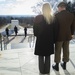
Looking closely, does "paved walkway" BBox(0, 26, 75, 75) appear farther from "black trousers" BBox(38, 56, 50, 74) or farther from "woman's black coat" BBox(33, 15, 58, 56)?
"woman's black coat" BBox(33, 15, 58, 56)

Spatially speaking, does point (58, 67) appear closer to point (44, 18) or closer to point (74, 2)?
point (44, 18)

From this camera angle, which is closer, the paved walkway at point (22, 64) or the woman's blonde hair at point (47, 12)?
the woman's blonde hair at point (47, 12)

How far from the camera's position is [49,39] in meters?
3.17

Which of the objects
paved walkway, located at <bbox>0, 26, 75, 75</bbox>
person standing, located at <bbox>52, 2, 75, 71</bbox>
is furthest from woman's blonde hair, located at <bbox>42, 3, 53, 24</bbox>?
paved walkway, located at <bbox>0, 26, 75, 75</bbox>

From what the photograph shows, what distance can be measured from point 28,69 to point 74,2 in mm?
5498

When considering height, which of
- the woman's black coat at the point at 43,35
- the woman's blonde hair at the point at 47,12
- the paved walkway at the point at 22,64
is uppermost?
the woman's blonde hair at the point at 47,12

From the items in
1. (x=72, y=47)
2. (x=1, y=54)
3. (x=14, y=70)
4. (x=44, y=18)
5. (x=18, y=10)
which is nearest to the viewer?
(x=44, y=18)

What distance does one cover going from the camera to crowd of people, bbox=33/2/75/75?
3.13 meters

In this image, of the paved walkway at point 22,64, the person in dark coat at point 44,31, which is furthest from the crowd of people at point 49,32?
the paved walkway at point 22,64

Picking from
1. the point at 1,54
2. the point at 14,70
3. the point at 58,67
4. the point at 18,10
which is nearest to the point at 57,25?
the point at 58,67

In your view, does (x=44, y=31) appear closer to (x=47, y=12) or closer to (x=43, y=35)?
(x=43, y=35)

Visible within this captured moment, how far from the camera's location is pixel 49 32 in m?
3.15

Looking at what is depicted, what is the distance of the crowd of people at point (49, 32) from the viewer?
313 cm

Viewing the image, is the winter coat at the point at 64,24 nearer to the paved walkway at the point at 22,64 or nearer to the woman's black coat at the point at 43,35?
the woman's black coat at the point at 43,35
